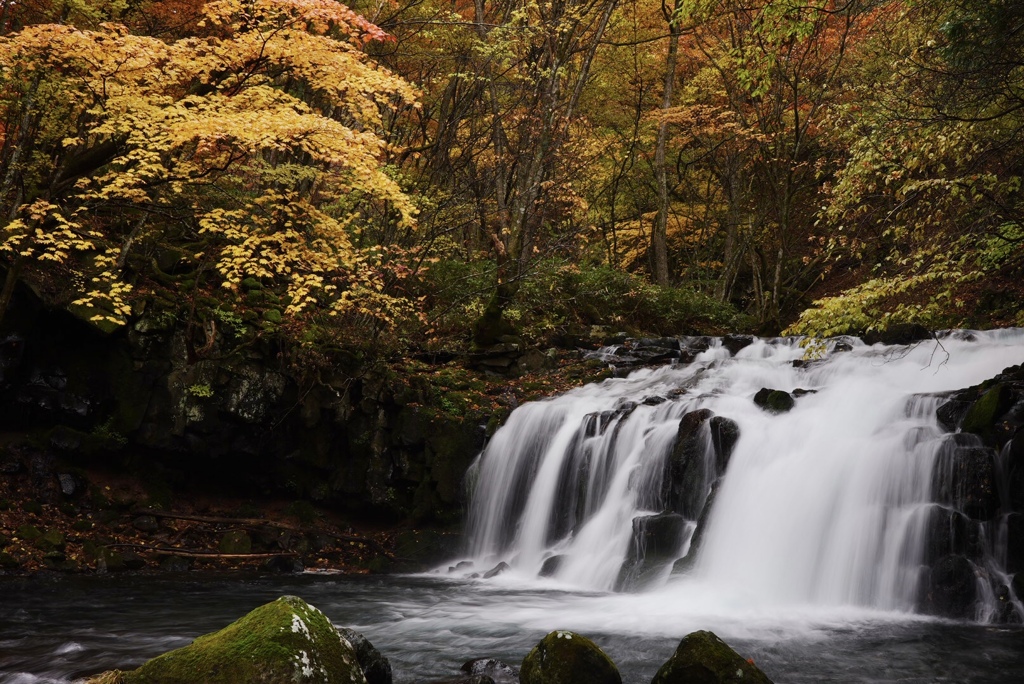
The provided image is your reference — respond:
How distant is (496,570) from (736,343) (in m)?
7.40

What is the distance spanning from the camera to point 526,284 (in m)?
16.5

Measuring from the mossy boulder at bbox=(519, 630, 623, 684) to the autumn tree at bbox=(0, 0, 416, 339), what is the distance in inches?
256

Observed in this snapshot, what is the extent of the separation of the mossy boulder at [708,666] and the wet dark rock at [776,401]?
6620mm

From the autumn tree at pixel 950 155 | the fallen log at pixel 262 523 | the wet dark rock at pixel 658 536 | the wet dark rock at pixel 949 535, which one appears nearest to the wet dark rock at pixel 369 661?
the wet dark rock at pixel 658 536

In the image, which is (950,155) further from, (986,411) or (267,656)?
(267,656)

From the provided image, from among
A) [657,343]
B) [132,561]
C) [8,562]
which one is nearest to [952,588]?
[657,343]

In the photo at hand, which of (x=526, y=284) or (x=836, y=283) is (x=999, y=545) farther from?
(x=836, y=283)

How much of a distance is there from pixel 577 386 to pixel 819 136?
1085cm

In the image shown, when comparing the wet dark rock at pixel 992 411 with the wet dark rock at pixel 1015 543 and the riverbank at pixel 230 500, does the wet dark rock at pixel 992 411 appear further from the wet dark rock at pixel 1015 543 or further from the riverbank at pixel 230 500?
the riverbank at pixel 230 500

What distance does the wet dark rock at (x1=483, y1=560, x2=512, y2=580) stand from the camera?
11.1m

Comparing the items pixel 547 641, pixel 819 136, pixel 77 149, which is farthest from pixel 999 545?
pixel 819 136

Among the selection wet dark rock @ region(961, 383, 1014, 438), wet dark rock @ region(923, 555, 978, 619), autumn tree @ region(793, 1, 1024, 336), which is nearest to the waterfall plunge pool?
wet dark rock @ region(923, 555, 978, 619)

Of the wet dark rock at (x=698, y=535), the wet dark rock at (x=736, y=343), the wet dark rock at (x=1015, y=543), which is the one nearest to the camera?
the wet dark rock at (x=1015, y=543)

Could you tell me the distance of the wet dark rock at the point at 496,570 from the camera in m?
11.1
